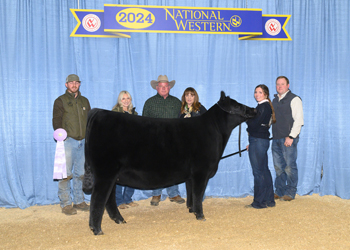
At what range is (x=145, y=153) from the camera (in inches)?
121

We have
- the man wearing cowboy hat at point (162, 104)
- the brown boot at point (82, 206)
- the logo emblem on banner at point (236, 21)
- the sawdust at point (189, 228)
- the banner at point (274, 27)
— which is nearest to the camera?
the sawdust at point (189, 228)

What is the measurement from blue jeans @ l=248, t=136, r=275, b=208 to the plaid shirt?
3.76ft

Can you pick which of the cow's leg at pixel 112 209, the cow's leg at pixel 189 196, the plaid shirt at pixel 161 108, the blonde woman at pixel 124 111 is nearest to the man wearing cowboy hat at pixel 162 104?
the plaid shirt at pixel 161 108

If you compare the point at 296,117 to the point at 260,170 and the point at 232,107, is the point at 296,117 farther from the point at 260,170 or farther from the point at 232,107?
the point at 232,107

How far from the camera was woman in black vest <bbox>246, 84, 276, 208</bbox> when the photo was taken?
12.7 feet

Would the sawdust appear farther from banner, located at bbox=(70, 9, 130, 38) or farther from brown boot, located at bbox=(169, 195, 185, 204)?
banner, located at bbox=(70, 9, 130, 38)

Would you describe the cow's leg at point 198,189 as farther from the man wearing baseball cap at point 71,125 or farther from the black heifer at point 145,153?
the man wearing baseball cap at point 71,125

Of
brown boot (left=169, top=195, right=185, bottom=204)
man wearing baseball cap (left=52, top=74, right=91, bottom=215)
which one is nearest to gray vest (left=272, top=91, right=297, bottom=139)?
brown boot (left=169, top=195, right=185, bottom=204)

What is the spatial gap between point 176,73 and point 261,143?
68.4 inches

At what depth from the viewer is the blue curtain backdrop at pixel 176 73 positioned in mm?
4367

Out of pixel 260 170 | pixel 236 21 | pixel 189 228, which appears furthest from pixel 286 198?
pixel 236 21

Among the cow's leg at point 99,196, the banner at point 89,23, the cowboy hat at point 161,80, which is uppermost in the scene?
the banner at point 89,23

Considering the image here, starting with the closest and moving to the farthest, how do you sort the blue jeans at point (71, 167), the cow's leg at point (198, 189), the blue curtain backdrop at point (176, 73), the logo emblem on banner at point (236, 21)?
the cow's leg at point (198, 189), the blue jeans at point (71, 167), the blue curtain backdrop at point (176, 73), the logo emblem on banner at point (236, 21)

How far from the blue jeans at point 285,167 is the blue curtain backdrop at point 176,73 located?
49 centimetres
